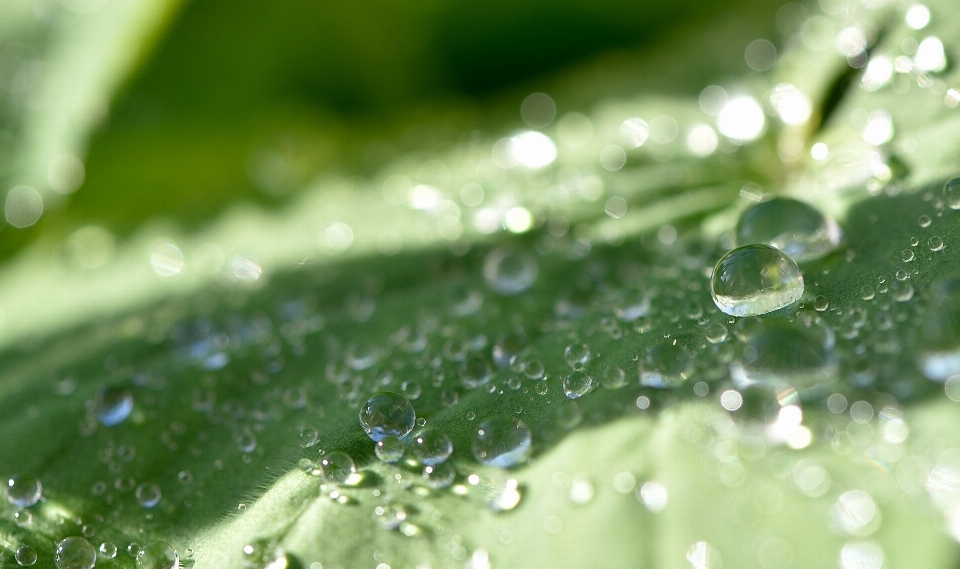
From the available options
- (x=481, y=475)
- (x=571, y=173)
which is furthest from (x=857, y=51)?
(x=481, y=475)

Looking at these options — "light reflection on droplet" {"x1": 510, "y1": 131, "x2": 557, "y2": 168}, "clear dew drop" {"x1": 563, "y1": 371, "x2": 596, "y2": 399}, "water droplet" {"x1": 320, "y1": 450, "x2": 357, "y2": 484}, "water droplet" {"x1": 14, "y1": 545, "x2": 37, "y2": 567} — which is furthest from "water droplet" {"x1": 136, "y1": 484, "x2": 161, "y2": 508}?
"light reflection on droplet" {"x1": 510, "y1": 131, "x2": 557, "y2": 168}

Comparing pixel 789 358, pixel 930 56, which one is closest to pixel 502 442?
pixel 789 358

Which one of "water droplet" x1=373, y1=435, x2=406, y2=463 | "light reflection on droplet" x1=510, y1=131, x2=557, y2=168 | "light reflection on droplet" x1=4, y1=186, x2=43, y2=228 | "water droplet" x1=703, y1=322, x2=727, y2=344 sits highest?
"water droplet" x1=703, y1=322, x2=727, y2=344

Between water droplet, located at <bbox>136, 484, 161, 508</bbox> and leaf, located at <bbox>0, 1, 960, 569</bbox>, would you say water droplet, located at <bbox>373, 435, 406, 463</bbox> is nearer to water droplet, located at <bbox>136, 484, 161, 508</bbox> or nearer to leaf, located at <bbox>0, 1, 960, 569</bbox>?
leaf, located at <bbox>0, 1, 960, 569</bbox>

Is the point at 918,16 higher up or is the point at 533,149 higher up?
the point at 918,16

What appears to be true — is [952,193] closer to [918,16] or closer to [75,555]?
[918,16]

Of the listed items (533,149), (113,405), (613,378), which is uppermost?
(613,378)
